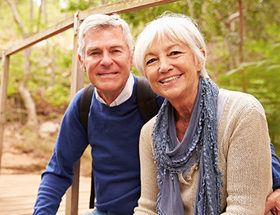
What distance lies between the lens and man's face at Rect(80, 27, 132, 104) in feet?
5.35

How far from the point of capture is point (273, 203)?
3.85 ft


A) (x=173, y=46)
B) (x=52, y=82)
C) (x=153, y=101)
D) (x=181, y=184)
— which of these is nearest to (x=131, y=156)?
(x=153, y=101)

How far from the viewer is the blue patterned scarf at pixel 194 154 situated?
1.17 metres

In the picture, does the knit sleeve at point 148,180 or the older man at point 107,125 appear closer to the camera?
the knit sleeve at point 148,180

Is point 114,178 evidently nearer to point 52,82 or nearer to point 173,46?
point 173,46

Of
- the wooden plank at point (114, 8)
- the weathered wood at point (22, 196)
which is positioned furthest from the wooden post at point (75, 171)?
the weathered wood at point (22, 196)

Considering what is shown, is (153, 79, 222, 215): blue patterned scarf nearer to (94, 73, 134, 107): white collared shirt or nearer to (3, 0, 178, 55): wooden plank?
(94, 73, 134, 107): white collared shirt

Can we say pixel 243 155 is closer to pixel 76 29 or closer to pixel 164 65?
pixel 164 65

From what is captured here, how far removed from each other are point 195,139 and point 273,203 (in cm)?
39

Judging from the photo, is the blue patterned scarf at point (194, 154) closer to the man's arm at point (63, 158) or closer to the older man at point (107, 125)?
the older man at point (107, 125)

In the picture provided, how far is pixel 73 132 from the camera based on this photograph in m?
1.83

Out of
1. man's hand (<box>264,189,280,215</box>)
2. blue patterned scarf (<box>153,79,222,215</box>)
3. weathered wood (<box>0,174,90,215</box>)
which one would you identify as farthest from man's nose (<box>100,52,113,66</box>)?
weathered wood (<box>0,174,90,215</box>)

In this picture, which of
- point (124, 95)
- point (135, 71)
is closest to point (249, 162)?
point (124, 95)

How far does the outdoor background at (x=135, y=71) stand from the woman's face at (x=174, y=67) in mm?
378
